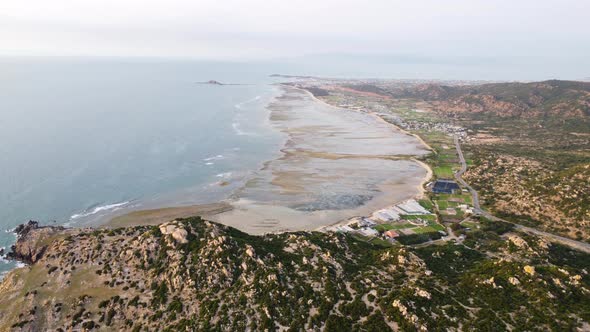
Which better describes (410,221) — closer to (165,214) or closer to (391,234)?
(391,234)

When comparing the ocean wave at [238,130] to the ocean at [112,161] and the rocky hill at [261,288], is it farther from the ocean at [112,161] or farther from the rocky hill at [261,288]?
the rocky hill at [261,288]

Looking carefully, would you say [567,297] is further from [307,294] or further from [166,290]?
[166,290]

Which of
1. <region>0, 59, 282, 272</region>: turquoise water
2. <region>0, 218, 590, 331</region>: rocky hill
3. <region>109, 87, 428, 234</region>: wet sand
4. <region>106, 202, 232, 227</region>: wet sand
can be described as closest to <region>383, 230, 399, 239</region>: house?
<region>109, 87, 428, 234</region>: wet sand

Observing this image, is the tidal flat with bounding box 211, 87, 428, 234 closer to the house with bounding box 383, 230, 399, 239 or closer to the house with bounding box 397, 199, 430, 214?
the house with bounding box 397, 199, 430, 214

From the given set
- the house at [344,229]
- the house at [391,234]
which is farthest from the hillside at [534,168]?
the house at [344,229]

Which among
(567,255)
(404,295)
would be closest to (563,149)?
(567,255)

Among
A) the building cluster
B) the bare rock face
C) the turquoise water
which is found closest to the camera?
the bare rock face
